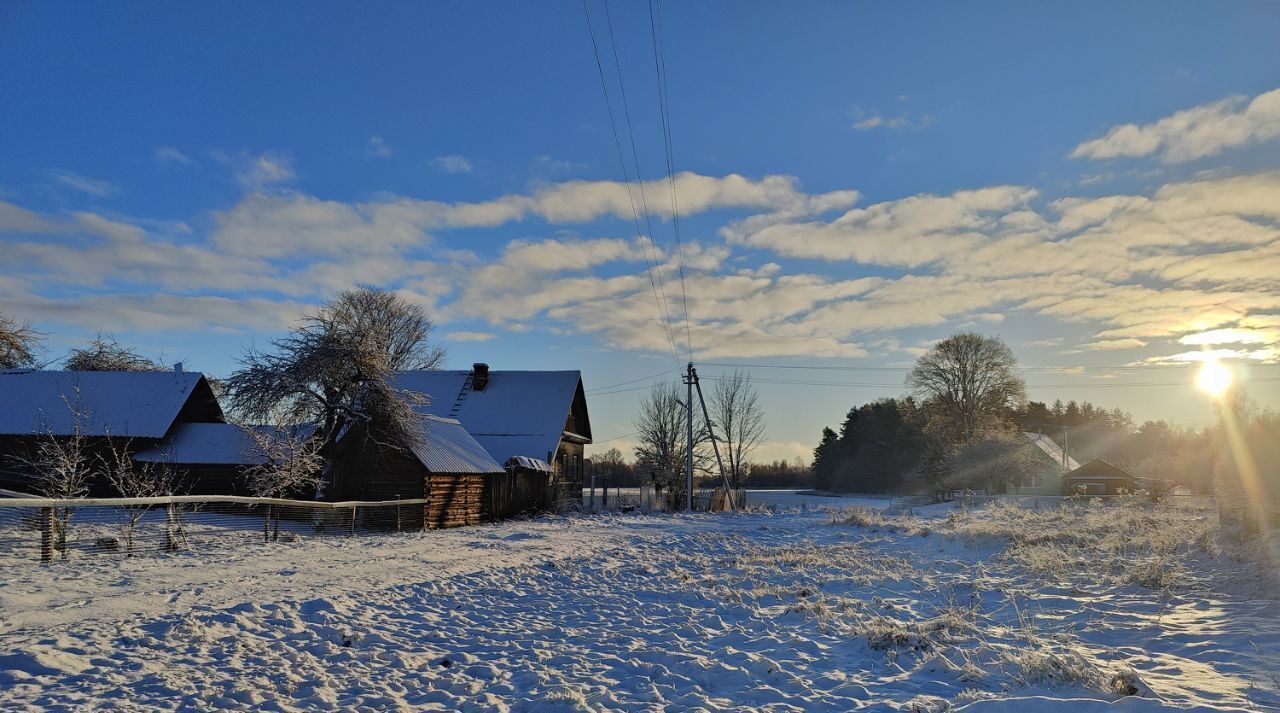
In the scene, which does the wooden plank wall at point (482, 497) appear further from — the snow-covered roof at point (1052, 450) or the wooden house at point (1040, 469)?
the snow-covered roof at point (1052, 450)

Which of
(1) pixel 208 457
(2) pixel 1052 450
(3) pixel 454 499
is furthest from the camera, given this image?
(2) pixel 1052 450

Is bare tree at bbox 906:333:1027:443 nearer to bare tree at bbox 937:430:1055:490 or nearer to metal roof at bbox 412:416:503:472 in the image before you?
bare tree at bbox 937:430:1055:490

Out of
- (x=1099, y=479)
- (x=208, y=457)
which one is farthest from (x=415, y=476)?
(x=1099, y=479)

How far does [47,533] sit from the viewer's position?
12406 mm

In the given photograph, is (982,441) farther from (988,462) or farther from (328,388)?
(328,388)

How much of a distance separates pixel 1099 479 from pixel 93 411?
2482 inches

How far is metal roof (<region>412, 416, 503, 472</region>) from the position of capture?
24953mm

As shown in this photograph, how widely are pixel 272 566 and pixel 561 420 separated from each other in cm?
2344

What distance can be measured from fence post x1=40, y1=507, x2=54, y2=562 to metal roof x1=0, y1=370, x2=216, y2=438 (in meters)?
15.6

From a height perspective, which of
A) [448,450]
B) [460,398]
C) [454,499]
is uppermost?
[460,398]

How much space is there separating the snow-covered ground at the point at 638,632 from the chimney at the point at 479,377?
23.0m

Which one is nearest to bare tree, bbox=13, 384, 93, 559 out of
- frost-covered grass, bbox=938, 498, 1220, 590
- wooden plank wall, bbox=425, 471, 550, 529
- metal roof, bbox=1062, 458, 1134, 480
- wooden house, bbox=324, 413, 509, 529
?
wooden house, bbox=324, 413, 509, 529

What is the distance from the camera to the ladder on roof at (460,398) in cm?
3662

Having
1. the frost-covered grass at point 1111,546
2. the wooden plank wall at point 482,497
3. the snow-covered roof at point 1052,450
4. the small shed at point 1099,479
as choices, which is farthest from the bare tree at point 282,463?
the snow-covered roof at point 1052,450
